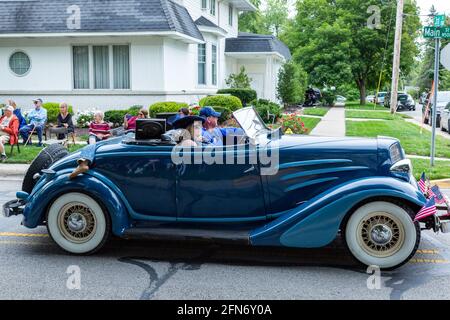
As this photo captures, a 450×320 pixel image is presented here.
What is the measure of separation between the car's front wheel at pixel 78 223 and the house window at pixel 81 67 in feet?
49.9

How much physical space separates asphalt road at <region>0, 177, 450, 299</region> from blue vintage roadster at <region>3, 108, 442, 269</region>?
28 centimetres

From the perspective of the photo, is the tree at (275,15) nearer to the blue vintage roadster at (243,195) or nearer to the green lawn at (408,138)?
the green lawn at (408,138)

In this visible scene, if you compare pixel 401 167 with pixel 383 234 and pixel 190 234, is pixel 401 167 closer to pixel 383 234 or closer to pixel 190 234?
pixel 383 234

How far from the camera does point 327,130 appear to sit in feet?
64.2

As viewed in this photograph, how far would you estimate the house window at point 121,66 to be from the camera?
65.5 feet

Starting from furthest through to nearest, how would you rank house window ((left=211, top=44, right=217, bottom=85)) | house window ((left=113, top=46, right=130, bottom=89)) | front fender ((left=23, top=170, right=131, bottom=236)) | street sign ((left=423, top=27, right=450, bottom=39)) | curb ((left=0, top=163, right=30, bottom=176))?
1. house window ((left=211, top=44, right=217, bottom=85))
2. house window ((left=113, top=46, right=130, bottom=89))
3. curb ((left=0, top=163, right=30, bottom=176))
4. street sign ((left=423, top=27, right=450, bottom=39))
5. front fender ((left=23, top=170, right=131, bottom=236))

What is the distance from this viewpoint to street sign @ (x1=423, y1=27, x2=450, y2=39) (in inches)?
434

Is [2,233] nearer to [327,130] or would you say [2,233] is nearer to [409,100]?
[327,130]

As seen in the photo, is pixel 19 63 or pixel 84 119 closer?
pixel 84 119

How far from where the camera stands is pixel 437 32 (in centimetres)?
1112

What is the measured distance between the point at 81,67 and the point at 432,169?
1355cm

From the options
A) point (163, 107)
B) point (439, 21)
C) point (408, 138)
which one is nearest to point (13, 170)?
point (163, 107)

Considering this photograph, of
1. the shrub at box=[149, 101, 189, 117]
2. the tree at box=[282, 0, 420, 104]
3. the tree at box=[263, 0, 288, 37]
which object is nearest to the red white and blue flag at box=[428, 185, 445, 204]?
the shrub at box=[149, 101, 189, 117]

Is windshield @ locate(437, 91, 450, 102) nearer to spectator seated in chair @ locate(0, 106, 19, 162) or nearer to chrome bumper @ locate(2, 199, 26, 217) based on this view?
spectator seated in chair @ locate(0, 106, 19, 162)
